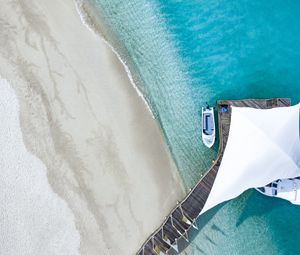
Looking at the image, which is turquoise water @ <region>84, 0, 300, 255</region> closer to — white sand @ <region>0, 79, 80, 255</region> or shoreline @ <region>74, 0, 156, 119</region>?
shoreline @ <region>74, 0, 156, 119</region>

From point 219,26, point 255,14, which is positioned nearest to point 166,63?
point 219,26

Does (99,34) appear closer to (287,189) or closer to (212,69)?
(212,69)

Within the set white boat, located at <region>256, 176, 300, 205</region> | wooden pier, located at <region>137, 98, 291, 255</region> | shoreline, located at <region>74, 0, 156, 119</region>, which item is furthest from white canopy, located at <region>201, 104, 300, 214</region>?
shoreline, located at <region>74, 0, 156, 119</region>

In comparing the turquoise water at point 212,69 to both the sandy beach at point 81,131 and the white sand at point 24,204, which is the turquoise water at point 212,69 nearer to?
the sandy beach at point 81,131

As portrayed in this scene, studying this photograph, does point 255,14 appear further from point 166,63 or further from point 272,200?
point 272,200

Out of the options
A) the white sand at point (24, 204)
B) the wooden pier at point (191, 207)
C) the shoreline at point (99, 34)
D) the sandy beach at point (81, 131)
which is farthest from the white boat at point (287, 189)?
the white sand at point (24, 204)

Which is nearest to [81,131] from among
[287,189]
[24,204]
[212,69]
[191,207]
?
[24,204]
